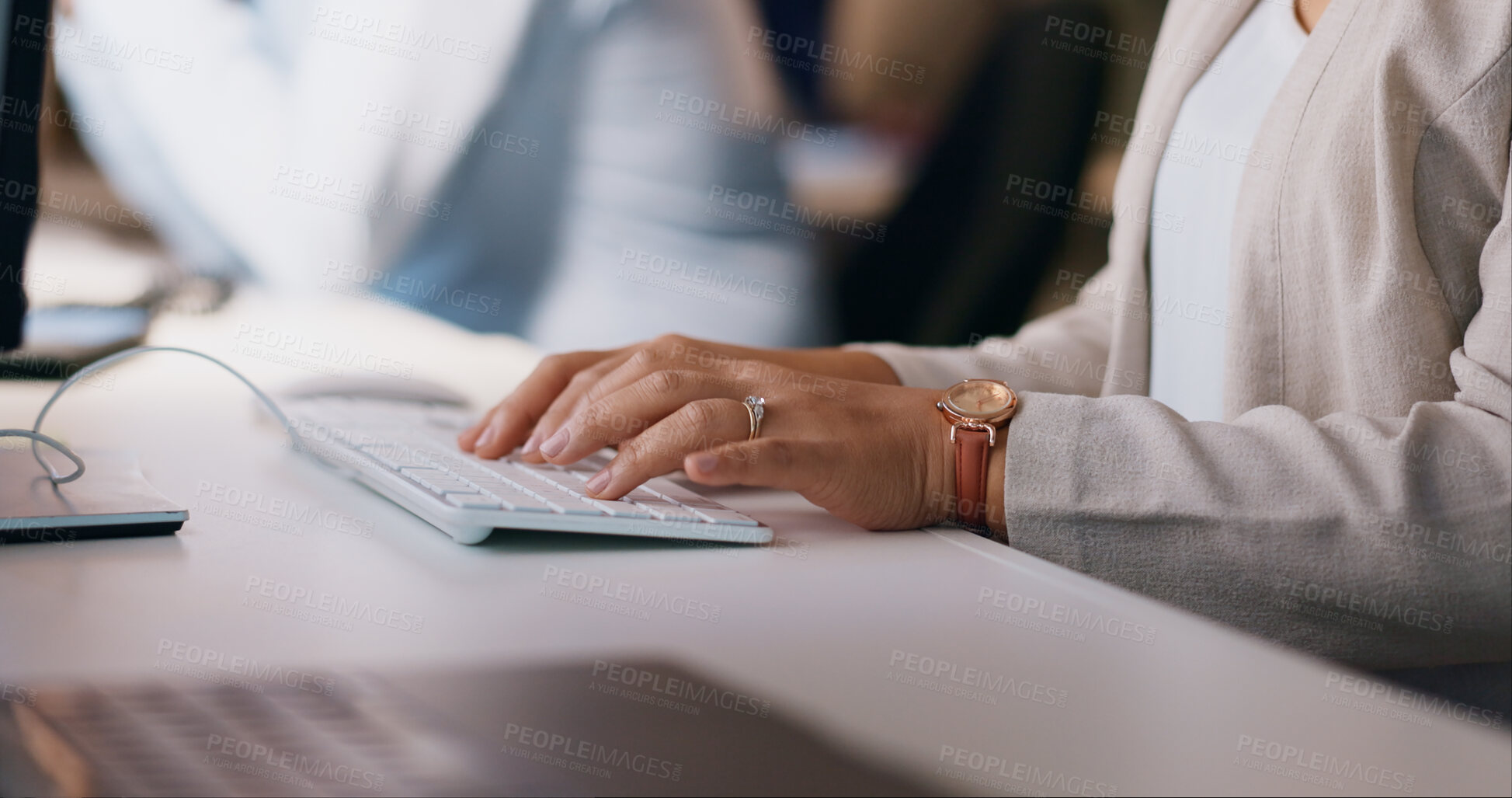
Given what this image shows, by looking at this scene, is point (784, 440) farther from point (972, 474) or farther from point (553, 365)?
point (553, 365)

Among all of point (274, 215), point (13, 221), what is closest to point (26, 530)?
point (13, 221)

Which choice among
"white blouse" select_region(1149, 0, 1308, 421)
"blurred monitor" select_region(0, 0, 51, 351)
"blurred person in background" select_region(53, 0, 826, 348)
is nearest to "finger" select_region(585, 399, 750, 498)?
"white blouse" select_region(1149, 0, 1308, 421)

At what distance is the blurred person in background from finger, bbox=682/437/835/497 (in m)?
1.18

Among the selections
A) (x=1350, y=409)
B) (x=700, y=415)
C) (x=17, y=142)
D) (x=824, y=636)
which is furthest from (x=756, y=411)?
(x=17, y=142)

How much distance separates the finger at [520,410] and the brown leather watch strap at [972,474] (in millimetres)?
358

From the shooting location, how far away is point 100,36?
1437 mm

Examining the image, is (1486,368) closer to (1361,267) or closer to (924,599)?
(1361,267)

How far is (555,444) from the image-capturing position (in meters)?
0.76

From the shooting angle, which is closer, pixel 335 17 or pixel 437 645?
pixel 437 645

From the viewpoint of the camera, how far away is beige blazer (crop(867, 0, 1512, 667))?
63 centimetres

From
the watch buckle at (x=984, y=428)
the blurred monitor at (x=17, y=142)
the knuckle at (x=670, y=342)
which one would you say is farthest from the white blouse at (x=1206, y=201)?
the blurred monitor at (x=17, y=142)

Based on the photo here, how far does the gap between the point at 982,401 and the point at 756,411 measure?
0.16 m

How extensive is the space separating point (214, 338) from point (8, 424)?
2.56 ft

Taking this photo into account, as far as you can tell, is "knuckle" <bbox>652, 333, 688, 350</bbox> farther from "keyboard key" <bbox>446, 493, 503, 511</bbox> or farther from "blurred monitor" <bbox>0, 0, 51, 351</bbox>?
"blurred monitor" <bbox>0, 0, 51, 351</bbox>
